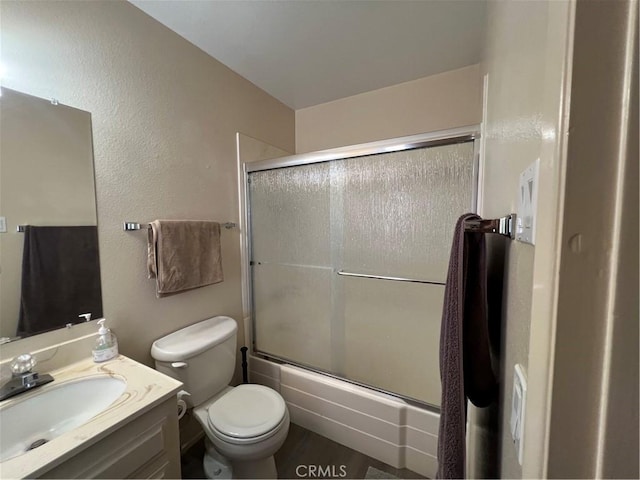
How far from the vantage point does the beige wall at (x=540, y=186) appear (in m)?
0.25

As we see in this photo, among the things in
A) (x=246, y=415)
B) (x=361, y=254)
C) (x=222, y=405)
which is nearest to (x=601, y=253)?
(x=361, y=254)

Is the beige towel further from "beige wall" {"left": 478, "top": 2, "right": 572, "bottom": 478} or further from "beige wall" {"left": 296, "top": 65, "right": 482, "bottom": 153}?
"beige wall" {"left": 478, "top": 2, "right": 572, "bottom": 478}

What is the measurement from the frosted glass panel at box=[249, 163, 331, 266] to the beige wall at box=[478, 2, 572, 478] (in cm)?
121

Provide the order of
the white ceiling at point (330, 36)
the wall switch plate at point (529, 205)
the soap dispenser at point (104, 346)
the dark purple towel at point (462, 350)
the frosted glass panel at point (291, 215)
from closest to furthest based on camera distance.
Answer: the wall switch plate at point (529, 205)
the dark purple towel at point (462, 350)
the soap dispenser at point (104, 346)
the white ceiling at point (330, 36)
the frosted glass panel at point (291, 215)

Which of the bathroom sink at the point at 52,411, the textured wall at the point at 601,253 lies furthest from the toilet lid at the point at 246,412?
the textured wall at the point at 601,253

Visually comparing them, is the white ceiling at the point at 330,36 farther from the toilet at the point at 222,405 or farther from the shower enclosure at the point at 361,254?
the toilet at the point at 222,405

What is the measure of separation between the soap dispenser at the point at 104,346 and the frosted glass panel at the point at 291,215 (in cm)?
100

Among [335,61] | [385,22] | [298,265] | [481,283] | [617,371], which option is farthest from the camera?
[298,265]

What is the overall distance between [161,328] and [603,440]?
167 cm

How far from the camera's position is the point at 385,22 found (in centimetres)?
142

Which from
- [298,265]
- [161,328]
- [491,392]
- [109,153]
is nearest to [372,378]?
[298,265]

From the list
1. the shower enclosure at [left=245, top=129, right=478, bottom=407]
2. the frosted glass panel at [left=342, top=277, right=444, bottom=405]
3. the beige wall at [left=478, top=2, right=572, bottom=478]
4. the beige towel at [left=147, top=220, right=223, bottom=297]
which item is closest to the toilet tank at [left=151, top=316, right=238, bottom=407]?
the beige towel at [left=147, top=220, right=223, bottom=297]

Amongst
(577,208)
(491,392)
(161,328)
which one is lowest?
(161,328)

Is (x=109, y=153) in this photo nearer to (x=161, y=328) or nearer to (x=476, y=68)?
(x=161, y=328)
